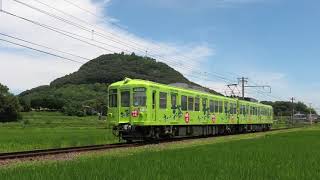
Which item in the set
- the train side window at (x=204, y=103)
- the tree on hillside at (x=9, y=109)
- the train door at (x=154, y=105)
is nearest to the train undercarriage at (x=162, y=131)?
the train door at (x=154, y=105)

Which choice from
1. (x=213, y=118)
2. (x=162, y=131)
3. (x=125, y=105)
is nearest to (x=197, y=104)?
(x=213, y=118)

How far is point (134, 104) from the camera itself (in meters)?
29.7

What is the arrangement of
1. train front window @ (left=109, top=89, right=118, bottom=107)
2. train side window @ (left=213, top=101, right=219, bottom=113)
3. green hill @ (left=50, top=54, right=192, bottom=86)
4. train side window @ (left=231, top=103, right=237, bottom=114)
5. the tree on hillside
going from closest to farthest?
train front window @ (left=109, top=89, right=118, bottom=107)
train side window @ (left=213, top=101, right=219, bottom=113)
train side window @ (left=231, top=103, right=237, bottom=114)
green hill @ (left=50, top=54, right=192, bottom=86)
the tree on hillside

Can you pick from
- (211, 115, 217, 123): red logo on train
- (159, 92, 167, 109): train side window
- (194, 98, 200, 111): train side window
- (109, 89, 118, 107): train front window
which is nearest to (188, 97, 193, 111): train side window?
(194, 98, 200, 111): train side window

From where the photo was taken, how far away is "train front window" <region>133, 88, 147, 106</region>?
2953 cm

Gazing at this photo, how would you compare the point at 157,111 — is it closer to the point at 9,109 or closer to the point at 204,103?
the point at 204,103

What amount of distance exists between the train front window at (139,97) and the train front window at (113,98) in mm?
1328

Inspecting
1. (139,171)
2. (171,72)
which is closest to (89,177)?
(139,171)

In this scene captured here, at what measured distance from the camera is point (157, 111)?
30.4 m

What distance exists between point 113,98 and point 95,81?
51.6 m

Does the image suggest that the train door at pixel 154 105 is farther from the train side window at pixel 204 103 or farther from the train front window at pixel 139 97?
the train side window at pixel 204 103

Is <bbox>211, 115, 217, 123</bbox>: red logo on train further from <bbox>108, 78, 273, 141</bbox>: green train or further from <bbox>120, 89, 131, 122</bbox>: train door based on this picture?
<bbox>120, 89, 131, 122</bbox>: train door

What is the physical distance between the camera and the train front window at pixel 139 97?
2953 centimetres

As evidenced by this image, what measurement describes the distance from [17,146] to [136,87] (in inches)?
283
